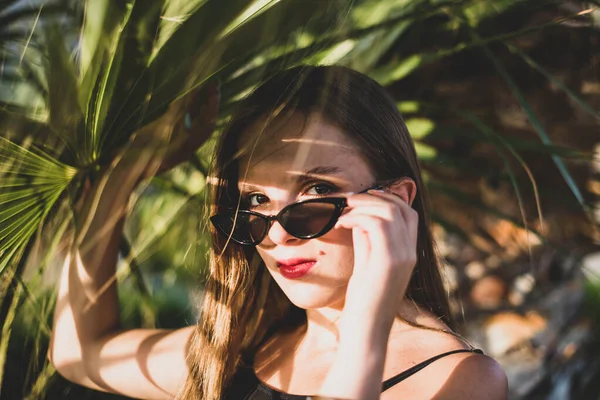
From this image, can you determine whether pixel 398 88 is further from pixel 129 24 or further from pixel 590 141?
pixel 129 24

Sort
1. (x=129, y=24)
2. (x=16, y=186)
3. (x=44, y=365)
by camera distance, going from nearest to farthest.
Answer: (x=129, y=24)
(x=16, y=186)
(x=44, y=365)

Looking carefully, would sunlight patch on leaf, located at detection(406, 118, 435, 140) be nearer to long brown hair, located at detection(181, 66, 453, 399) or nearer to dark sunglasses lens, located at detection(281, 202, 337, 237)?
long brown hair, located at detection(181, 66, 453, 399)

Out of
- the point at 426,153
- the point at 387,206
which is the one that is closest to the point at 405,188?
the point at 387,206

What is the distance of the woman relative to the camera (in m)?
0.88

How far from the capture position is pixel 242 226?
3.34 ft

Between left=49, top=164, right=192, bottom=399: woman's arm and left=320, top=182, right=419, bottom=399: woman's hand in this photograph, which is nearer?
left=320, top=182, right=419, bottom=399: woman's hand

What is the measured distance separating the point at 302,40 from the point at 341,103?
0.42ft

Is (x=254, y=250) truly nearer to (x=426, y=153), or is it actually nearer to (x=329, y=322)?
(x=329, y=322)

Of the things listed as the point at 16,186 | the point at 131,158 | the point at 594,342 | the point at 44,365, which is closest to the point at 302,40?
the point at 131,158

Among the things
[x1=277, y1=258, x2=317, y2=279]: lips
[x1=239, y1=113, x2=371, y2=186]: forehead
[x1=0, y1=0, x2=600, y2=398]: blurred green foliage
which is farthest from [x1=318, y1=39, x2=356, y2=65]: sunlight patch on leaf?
[x1=277, y1=258, x2=317, y2=279]: lips

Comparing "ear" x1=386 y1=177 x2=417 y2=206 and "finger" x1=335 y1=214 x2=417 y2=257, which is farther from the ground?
"ear" x1=386 y1=177 x2=417 y2=206

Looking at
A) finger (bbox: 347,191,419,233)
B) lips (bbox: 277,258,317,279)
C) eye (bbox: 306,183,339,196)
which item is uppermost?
eye (bbox: 306,183,339,196)

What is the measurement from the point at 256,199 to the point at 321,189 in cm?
12

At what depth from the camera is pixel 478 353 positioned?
97cm
